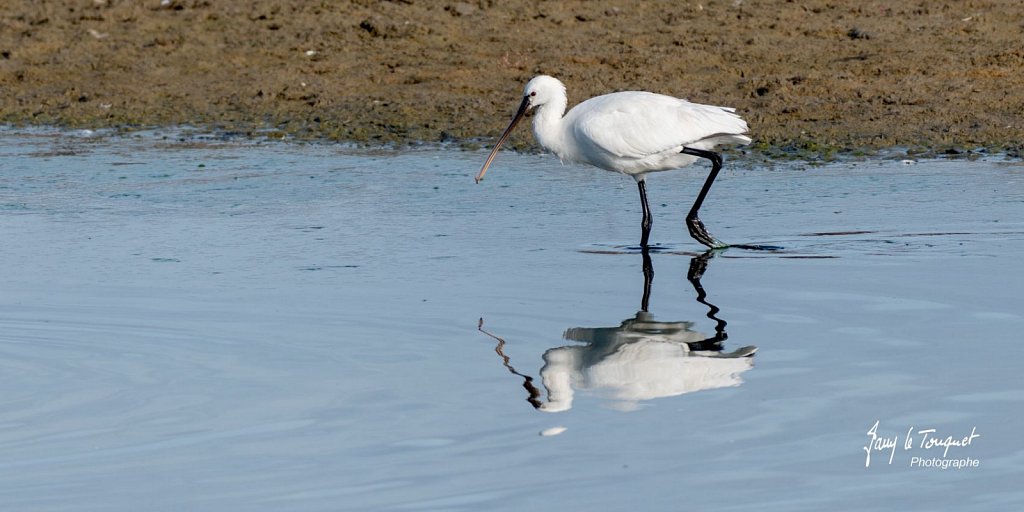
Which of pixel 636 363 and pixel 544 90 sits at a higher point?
pixel 544 90

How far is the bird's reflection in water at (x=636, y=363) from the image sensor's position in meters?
5.59

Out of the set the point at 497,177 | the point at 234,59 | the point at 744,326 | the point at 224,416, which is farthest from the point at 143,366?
the point at 234,59

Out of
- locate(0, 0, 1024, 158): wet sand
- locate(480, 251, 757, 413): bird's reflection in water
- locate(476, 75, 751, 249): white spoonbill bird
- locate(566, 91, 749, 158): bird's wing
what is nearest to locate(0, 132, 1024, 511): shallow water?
locate(480, 251, 757, 413): bird's reflection in water

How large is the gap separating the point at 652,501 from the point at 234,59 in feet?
37.3

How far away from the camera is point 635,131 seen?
8.78 metres

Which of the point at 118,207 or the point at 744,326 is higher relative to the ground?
the point at 744,326

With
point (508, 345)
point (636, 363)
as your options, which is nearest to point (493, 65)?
point (508, 345)

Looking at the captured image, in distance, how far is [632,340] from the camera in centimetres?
636

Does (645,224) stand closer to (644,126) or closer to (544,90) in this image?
(644,126)

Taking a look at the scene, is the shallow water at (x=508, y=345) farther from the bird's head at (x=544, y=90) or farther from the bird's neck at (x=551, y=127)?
the bird's head at (x=544, y=90)

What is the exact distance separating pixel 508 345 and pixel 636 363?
587 mm

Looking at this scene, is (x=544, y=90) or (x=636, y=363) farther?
(x=544, y=90)

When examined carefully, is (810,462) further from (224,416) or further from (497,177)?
(497,177)

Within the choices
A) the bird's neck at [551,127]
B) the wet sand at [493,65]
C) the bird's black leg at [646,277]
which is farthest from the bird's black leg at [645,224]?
the wet sand at [493,65]
